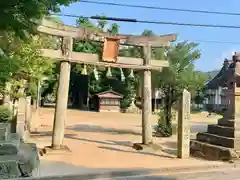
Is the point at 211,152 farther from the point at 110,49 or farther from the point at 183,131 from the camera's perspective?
the point at 110,49

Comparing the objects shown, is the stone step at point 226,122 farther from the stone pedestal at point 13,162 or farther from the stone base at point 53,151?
the stone pedestal at point 13,162

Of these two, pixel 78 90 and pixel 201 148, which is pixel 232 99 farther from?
pixel 78 90

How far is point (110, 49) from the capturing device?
15.3 metres

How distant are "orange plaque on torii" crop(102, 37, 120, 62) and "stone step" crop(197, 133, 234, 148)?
4866mm

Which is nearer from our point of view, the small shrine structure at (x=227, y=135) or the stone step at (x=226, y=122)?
the small shrine structure at (x=227, y=135)

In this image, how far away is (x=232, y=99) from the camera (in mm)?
14953

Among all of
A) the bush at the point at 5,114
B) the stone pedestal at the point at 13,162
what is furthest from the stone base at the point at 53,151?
the stone pedestal at the point at 13,162

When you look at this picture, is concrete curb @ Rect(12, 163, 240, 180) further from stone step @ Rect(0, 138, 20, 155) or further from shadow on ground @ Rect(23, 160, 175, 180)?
stone step @ Rect(0, 138, 20, 155)

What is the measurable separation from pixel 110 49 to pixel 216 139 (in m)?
5.50

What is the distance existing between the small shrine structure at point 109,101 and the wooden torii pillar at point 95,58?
37.3m

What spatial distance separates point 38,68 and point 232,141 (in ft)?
32.6

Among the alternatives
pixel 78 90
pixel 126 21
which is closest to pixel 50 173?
pixel 126 21

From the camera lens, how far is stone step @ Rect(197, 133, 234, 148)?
13914 mm

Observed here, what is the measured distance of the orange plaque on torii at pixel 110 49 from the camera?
15.3 meters
